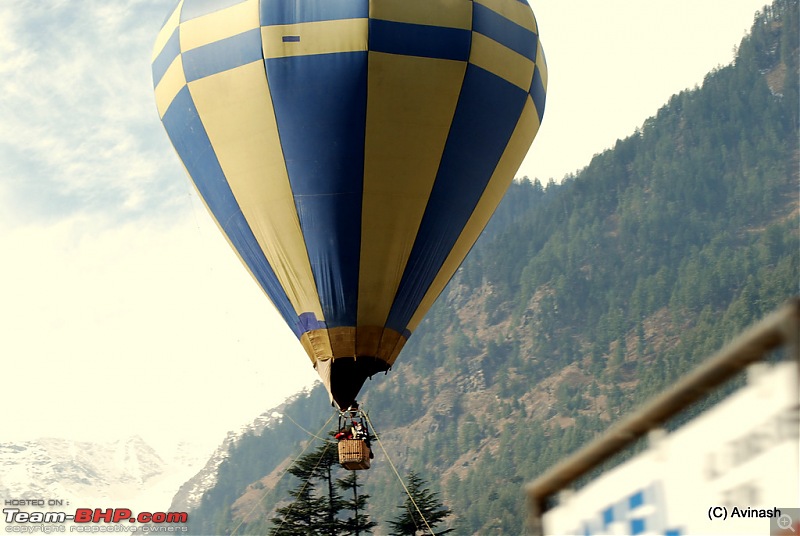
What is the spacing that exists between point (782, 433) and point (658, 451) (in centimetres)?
44

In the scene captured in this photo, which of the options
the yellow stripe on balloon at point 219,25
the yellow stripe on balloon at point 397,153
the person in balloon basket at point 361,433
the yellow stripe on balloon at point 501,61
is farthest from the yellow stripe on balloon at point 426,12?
the person in balloon basket at point 361,433

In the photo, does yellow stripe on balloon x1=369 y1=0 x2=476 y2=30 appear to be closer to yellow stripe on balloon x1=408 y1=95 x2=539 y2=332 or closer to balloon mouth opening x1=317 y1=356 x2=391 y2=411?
yellow stripe on balloon x1=408 y1=95 x2=539 y2=332

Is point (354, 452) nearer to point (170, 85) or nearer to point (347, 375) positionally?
point (347, 375)

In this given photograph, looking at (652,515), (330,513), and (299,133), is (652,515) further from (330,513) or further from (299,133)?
(330,513)

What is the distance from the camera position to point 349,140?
24.4m

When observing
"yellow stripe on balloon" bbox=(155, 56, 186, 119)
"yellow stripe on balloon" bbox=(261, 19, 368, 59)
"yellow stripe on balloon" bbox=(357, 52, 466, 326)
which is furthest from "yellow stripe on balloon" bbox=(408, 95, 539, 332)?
"yellow stripe on balloon" bbox=(155, 56, 186, 119)

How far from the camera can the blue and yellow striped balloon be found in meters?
24.0

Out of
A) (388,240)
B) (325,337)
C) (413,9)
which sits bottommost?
(325,337)

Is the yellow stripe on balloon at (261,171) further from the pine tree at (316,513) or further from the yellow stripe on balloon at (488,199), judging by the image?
the pine tree at (316,513)

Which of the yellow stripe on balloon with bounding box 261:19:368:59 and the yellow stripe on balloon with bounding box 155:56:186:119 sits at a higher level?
the yellow stripe on balloon with bounding box 155:56:186:119

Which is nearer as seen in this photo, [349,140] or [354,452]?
[354,452]

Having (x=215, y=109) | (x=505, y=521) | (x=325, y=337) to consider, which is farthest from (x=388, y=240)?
(x=505, y=521)

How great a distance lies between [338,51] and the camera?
2398 cm

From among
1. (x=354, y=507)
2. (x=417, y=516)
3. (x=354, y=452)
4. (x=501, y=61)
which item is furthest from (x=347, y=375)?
(x=417, y=516)
